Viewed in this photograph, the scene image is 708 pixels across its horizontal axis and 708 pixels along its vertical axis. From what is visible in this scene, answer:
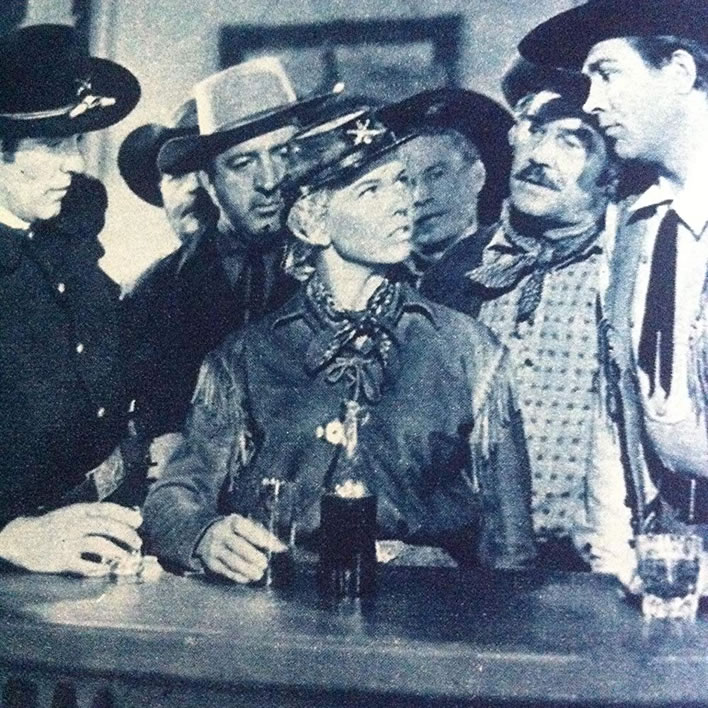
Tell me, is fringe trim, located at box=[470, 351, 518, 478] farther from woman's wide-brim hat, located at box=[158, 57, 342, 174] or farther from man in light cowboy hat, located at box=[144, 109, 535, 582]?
woman's wide-brim hat, located at box=[158, 57, 342, 174]

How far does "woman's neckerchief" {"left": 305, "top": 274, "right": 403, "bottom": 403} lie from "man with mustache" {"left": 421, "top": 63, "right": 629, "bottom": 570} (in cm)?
10

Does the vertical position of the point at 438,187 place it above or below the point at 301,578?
above

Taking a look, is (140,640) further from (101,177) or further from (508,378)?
(101,177)

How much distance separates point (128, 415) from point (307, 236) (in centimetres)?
59

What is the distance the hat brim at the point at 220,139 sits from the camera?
2.13 m

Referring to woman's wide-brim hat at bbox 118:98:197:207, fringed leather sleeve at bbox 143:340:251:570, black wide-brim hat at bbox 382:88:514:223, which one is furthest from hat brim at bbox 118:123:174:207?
black wide-brim hat at bbox 382:88:514:223

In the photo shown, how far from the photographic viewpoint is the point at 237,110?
7.08 feet

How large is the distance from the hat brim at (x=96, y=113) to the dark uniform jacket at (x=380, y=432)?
25.0 inches

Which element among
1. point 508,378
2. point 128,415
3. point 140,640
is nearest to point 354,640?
point 140,640

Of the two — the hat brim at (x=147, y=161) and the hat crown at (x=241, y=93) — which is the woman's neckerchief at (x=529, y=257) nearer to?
the hat crown at (x=241, y=93)

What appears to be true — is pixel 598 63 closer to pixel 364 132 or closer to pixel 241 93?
pixel 364 132

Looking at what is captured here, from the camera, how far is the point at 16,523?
209cm

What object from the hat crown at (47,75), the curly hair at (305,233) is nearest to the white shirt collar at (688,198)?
the curly hair at (305,233)

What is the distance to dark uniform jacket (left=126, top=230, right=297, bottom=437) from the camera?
2.12 meters
